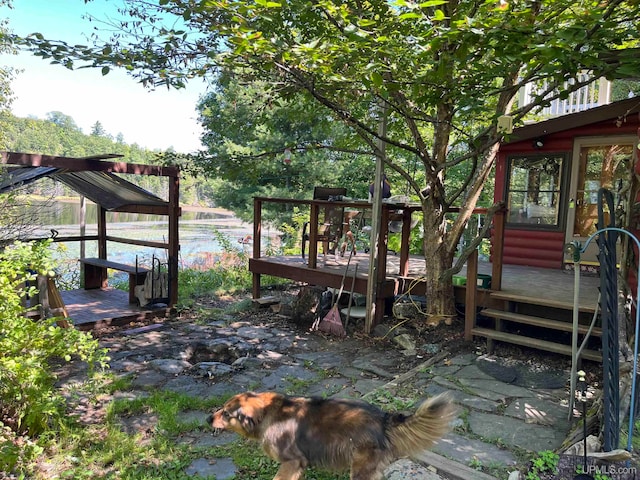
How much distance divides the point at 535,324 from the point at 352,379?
186cm

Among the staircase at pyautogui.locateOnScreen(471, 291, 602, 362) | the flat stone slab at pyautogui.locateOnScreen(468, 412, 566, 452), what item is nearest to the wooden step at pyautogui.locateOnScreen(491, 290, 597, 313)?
the staircase at pyautogui.locateOnScreen(471, 291, 602, 362)

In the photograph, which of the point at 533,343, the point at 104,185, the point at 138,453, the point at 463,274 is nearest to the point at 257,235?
the point at 104,185

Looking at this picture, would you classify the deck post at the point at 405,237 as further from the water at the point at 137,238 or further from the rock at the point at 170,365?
the water at the point at 137,238

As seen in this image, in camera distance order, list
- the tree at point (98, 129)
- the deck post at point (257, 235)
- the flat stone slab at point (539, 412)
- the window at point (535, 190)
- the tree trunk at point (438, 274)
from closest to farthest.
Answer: the flat stone slab at point (539, 412)
the tree trunk at point (438, 274)
the window at point (535, 190)
the deck post at point (257, 235)
the tree at point (98, 129)

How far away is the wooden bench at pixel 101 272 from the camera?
6.20m

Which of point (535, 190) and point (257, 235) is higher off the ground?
point (535, 190)

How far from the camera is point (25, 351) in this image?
257 centimetres

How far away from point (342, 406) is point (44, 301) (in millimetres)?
3848

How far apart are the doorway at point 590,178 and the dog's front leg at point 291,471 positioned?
5623 millimetres

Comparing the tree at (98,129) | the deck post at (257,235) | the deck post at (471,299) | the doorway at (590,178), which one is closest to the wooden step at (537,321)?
the deck post at (471,299)

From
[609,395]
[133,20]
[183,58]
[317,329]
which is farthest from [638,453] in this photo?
[133,20]

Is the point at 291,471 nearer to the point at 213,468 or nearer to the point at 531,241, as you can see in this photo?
the point at 213,468

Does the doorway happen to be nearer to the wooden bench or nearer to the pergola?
the pergola

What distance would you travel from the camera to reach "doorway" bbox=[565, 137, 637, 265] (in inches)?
233
